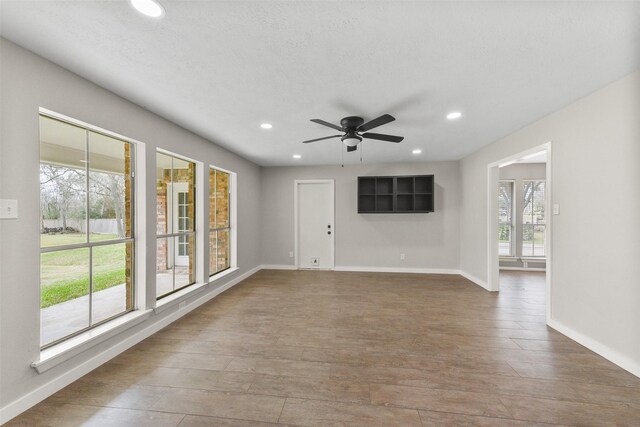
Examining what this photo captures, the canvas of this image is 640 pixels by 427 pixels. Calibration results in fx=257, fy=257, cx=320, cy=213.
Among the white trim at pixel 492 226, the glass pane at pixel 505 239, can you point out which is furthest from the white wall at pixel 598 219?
the glass pane at pixel 505 239

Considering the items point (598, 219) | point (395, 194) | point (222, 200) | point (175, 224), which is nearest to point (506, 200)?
point (395, 194)

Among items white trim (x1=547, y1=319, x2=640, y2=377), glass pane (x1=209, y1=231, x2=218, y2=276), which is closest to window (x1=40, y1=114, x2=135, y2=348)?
glass pane (x1=209, y1=231, x2=218, y2=276)

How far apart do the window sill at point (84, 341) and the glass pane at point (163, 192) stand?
1.12 meters

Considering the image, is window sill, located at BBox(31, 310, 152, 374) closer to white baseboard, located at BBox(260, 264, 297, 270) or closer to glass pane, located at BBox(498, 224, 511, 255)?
white baseboard, located at BBox(260, 264, 297, 270)

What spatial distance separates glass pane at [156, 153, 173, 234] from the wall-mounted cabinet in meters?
3.67

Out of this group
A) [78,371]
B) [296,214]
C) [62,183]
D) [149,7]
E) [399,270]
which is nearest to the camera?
[149,7]

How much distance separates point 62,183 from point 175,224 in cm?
156

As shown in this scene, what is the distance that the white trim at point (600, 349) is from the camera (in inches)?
82.5

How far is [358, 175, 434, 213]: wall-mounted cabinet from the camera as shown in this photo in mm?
5520

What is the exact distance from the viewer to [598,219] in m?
2.42

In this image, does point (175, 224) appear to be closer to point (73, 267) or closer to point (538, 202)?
point (73, 267)

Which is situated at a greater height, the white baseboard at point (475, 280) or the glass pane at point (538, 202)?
the glass pane at point (538, 202)

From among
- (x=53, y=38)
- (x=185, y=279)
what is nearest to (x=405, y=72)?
(x=53, y=38)

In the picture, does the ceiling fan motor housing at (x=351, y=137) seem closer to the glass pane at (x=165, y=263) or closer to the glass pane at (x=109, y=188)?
the glass pane at (x=109, y=188)
